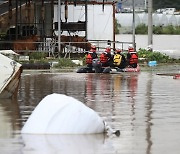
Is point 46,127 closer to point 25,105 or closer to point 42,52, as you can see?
point 25,105

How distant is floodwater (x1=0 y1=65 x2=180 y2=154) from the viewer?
10539 millimetres

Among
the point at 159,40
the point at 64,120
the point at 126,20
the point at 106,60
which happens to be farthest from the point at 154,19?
the point at 64,120

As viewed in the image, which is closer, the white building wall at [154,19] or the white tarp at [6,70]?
the white tarp at [6,70]

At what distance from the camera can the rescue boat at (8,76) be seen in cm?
1784

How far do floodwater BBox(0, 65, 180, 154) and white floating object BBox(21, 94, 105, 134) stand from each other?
21cm

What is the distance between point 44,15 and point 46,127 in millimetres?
37153

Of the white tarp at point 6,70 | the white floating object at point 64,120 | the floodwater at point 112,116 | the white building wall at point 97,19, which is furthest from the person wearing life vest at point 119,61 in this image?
the white floating object at point 64,120

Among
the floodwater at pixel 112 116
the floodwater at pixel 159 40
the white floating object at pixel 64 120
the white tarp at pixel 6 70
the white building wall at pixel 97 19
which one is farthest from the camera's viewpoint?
the floodwater at pixel 159 40

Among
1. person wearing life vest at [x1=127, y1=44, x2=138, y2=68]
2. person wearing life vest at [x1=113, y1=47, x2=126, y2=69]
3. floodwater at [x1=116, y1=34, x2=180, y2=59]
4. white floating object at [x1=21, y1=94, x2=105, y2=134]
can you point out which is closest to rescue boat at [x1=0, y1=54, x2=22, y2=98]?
white floating object at [x1=21, y1=94, x2=105, y2=134]

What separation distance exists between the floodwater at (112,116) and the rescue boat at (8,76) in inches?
15.0

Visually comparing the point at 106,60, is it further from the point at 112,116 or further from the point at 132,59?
the point at 112,116

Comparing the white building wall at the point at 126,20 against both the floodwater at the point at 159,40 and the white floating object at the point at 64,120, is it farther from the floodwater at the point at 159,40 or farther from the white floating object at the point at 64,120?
the white floating object at the point at 64,120

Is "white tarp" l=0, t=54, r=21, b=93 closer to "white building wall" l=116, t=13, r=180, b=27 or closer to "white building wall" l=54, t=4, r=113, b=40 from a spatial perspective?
"white building wall" l=54, t=4, r=113, b=40

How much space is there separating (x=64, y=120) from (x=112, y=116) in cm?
312
